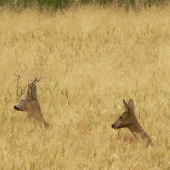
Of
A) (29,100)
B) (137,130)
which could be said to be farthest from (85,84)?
(137,130)

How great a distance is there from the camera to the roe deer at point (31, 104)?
539 cm

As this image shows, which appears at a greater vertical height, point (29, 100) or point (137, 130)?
point (29, 100)

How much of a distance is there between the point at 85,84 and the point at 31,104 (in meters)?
2.28

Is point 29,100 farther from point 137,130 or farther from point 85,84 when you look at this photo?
point 85,84

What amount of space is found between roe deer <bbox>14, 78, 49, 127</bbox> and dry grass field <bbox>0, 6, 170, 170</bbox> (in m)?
0.09

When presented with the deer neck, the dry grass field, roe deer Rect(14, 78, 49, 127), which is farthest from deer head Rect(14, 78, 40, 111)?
the deer neck

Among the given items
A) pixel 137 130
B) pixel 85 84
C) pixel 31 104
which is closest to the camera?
pixel 137 130

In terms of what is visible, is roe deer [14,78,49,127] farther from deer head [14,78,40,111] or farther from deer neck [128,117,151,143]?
deer neck [128,117,151,143]

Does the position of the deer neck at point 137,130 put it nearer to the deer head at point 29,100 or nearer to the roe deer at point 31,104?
the roe deer at point 31,104

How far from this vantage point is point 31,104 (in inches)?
213

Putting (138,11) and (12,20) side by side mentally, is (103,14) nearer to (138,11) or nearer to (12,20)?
(138,11)

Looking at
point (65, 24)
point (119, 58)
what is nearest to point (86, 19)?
point (65, 24)

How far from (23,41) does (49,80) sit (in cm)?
296

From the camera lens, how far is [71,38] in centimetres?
1092
